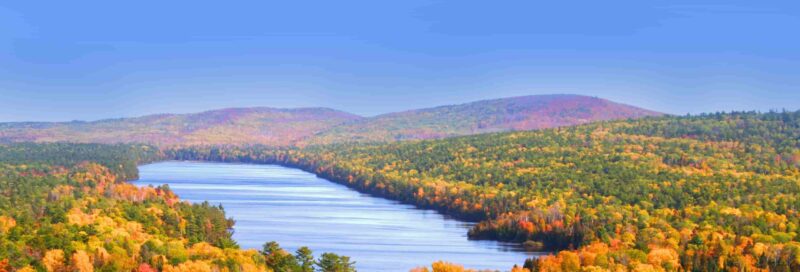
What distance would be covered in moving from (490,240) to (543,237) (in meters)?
8.46

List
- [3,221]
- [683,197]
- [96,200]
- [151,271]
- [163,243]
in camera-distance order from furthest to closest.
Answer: [683,197], [96,200], [3,221], [163,243], [151,271]

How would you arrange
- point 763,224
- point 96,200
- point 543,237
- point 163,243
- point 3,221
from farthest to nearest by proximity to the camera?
point 96,200, point 543,237, point 763,224, point 3,221, point 163,243

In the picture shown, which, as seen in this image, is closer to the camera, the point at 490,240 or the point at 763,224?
the point at 763,224

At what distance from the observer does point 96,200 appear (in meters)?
174

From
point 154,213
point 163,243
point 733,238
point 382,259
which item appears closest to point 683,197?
point 733,238

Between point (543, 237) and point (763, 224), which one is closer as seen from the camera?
point (763, 224)

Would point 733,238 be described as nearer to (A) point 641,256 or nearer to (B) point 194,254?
(A) point 641,256

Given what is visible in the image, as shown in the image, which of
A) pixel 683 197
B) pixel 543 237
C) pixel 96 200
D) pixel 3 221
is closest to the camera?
pixel 3 221

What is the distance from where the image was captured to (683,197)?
618ft

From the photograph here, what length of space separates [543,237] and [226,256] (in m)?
56.4

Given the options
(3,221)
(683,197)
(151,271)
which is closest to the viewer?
(151,271)

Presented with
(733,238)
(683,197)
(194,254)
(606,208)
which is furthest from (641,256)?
(683,197)

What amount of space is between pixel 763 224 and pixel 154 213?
73.1 m

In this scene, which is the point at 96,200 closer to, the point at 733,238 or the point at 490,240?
the point at 490,240
